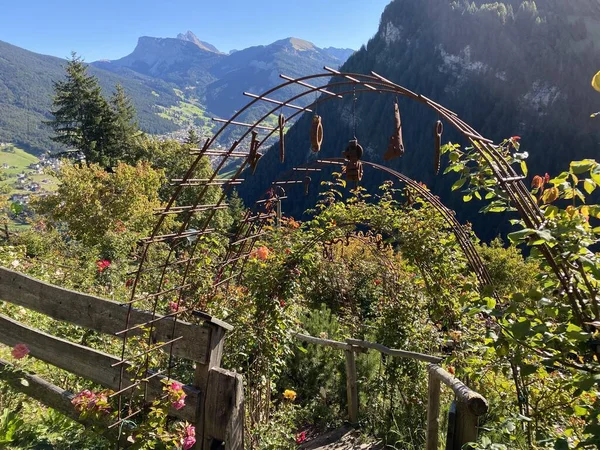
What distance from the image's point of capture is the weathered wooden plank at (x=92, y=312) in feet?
7.50

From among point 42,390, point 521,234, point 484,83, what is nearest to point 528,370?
point 521,234

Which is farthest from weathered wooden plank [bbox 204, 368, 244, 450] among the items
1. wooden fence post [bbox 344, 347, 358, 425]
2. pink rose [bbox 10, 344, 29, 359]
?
wooden fence post [bbox 344, 347, 358, 425]

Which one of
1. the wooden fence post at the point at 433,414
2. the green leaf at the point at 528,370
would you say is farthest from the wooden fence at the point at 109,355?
the green leaf at the point at 528,370

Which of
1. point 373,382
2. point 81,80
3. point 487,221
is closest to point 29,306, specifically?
point 373,382

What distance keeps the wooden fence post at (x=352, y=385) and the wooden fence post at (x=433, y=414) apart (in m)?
1.29

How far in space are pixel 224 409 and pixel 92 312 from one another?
1056 millimetres

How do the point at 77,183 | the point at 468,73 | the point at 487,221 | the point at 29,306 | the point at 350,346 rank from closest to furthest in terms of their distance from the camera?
1. the point at 29,306
2. the point at 350,346
3. the point at 77,183
4. the point at 487,221
5. the point at 468,73

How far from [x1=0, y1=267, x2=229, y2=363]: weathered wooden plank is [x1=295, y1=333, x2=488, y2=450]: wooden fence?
130 centimetres

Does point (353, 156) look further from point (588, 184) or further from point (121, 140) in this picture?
point (121, 140)

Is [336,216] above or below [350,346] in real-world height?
above

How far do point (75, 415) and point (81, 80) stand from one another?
960 inches

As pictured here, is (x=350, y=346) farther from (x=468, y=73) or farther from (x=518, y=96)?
(x=468, y=73)

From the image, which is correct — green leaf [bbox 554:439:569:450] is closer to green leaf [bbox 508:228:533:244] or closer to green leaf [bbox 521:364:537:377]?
green leaf [bbox 521:364:537:377]

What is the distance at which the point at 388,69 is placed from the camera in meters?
81.6
